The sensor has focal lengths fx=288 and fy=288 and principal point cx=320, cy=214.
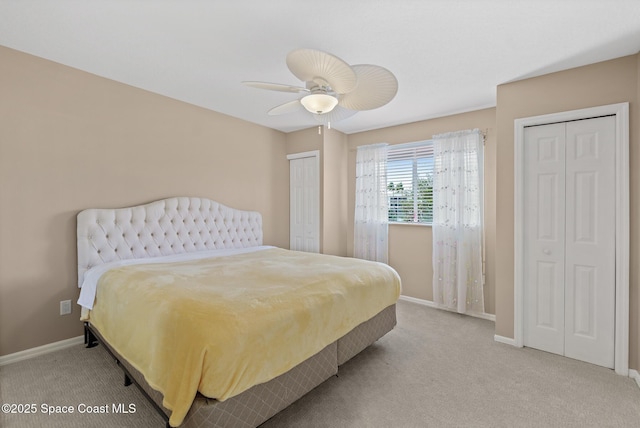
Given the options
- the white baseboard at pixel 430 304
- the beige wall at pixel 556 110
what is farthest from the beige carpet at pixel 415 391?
the white baseboard at pixel 430 304

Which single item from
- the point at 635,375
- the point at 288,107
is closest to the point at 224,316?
the point at 288,107

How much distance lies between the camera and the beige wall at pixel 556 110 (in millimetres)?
2340

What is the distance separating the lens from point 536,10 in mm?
1880

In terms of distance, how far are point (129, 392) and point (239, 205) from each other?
2.62 meters

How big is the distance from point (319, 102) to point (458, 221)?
2.66 metres

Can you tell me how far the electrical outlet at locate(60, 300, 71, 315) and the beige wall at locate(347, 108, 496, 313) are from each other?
364cm

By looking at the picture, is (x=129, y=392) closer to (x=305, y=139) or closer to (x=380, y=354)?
(x=380, y=354)

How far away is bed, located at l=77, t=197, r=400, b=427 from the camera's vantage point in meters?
1.41

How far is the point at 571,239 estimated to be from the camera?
2.60 meters

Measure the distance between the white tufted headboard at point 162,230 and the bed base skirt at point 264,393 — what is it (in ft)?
2.59

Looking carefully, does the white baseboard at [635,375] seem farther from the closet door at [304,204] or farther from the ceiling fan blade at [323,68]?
the closet door at [304,204]

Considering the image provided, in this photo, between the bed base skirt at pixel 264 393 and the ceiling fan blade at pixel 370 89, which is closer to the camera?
the bed base skirt at pixel 264 393

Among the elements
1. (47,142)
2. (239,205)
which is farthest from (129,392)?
(239,205)

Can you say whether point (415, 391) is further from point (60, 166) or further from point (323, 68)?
point (60, 166)
